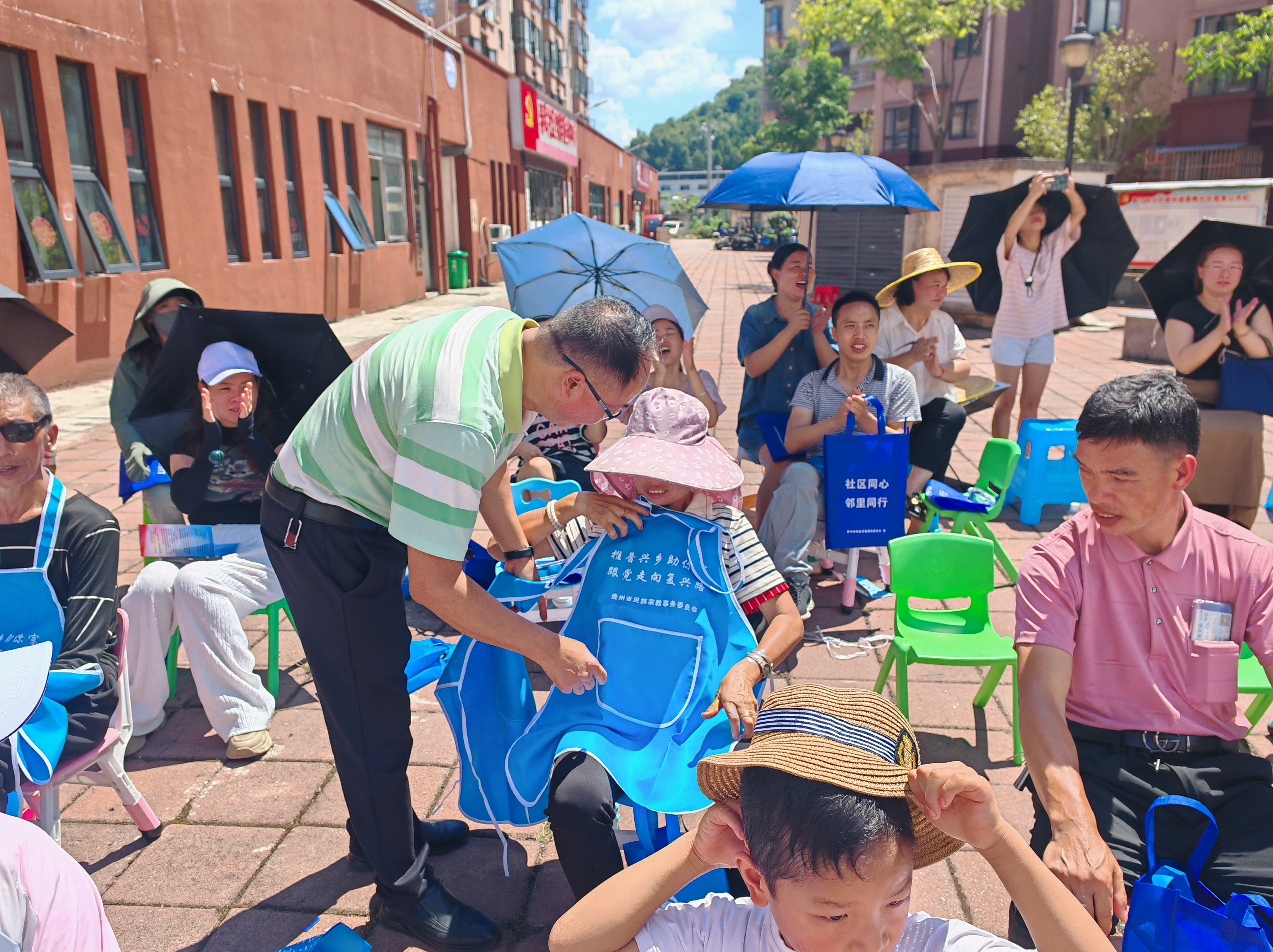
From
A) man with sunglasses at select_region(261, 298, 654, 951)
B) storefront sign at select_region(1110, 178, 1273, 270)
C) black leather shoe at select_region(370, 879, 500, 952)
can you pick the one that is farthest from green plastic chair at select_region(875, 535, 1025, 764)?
storefront sign at select_region(1110, 178, 1273, 270)

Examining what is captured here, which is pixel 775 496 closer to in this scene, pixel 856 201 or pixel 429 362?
pixel 856 201

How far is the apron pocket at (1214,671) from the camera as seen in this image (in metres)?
2.08

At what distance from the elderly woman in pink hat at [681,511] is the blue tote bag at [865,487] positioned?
1.65m

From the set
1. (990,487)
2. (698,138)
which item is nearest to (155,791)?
(990,487)

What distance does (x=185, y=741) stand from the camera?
3371 millimetres

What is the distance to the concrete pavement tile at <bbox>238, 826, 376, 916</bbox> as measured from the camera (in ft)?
8.30

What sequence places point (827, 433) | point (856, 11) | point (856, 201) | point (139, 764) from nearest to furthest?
point (139, 764) → point (827, 433) → point (856, 201) → point (856, 11)

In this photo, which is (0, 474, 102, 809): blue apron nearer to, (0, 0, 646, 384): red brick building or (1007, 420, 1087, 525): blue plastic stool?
(1007, 420, 1087, 525): blue plastic stool

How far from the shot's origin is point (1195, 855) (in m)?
1.83

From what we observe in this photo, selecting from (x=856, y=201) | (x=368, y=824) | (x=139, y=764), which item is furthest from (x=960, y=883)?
(x=856, y=201)

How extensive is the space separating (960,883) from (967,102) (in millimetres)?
38292

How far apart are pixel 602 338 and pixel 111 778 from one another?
2017mm

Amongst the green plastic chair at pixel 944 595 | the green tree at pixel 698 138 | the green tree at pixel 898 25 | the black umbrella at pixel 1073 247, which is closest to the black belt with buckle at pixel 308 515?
the green plastic chair at pixel 944 595

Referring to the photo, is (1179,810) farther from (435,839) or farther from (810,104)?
(810,104)
